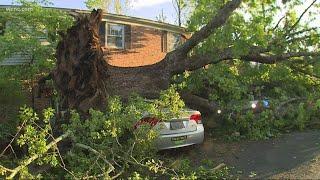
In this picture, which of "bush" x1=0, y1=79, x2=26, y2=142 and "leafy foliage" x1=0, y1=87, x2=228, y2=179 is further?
"bush" x1=0, y1=79, x2=26, y2=142

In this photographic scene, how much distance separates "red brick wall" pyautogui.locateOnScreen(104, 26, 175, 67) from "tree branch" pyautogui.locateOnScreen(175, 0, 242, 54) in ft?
23.1

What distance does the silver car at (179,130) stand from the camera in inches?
383

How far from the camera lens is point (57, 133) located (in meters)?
9.77

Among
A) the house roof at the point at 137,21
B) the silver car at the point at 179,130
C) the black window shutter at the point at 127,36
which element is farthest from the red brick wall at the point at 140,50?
the silver car at the point at 179,130

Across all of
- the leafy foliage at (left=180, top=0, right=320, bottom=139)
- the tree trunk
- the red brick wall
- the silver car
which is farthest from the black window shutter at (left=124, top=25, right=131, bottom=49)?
the silver car

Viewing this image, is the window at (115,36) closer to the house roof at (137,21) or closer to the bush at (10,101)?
the house roof at (137,21)

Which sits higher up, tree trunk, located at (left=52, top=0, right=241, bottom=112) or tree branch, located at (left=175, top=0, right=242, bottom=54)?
tree branch, located at (left=175, top=0, right=242, bottom=54)

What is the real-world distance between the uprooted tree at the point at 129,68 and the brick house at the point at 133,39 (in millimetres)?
6229

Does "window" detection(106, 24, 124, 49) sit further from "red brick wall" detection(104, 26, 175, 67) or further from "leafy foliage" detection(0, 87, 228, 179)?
"leafy foliage" detection(0, 87, 228, 179)

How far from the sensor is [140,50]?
22391mm

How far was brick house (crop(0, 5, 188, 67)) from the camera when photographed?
20.7 meters

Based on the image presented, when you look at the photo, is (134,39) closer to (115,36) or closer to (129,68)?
(115,36)

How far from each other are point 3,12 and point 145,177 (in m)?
9.51

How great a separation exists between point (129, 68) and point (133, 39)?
810cm
